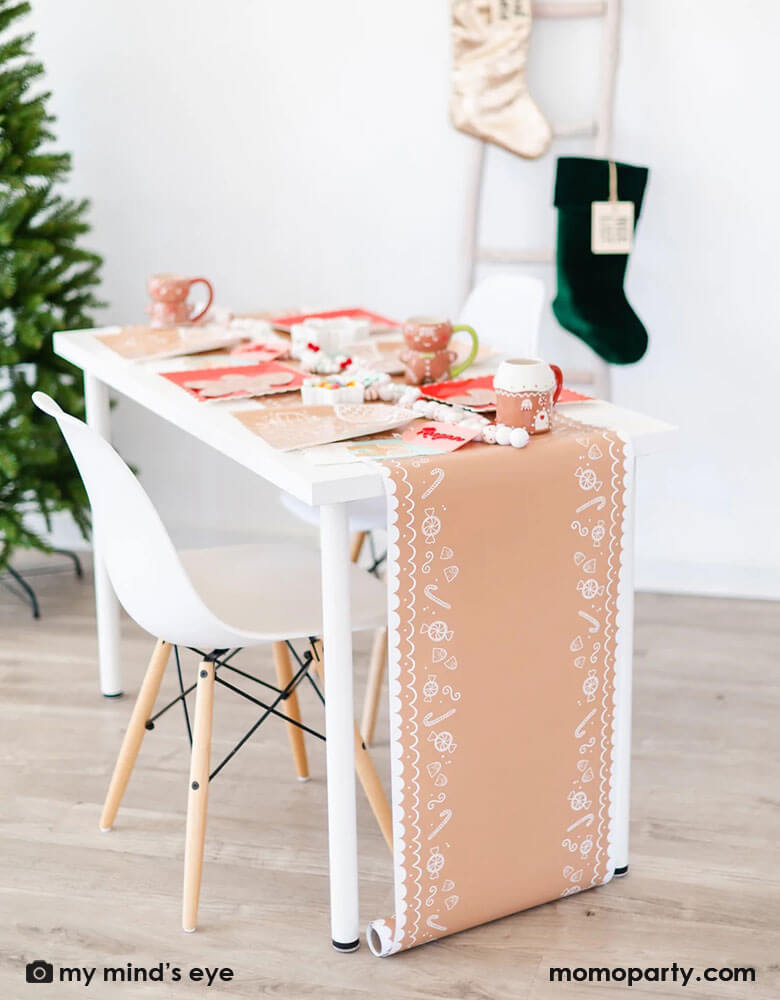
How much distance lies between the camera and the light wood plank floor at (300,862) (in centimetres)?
182

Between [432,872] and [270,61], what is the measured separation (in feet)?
7.21

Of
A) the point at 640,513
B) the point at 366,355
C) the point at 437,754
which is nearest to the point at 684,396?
the point at 640,513

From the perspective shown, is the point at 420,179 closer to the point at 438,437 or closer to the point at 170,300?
the point at 170,300

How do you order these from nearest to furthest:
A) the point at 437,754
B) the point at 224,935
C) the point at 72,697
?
the point at 437,754 < the point at 224,935 < the point at 72,697

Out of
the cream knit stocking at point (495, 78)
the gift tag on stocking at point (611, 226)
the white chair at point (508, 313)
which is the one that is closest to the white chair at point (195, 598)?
the white chair at point (508, 313)

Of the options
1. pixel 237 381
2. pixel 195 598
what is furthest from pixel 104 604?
pixel 195 598

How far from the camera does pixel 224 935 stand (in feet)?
6.22

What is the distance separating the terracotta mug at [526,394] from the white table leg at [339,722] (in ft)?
0.97

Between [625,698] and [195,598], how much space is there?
0.67 metres

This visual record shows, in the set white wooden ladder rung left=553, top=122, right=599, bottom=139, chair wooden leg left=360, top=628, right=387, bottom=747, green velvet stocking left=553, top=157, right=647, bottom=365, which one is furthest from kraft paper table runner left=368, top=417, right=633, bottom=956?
white wooden ladder rung left=553, top=122, right=599, bottom=139

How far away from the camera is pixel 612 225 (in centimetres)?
292

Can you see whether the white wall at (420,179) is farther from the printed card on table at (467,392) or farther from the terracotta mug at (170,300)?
the printed card on table at (467,392)

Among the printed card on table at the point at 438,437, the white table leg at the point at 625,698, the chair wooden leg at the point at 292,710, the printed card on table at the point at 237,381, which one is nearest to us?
the printed card on table at the point at 438,437

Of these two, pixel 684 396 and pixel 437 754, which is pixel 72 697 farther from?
pixel 684 396
